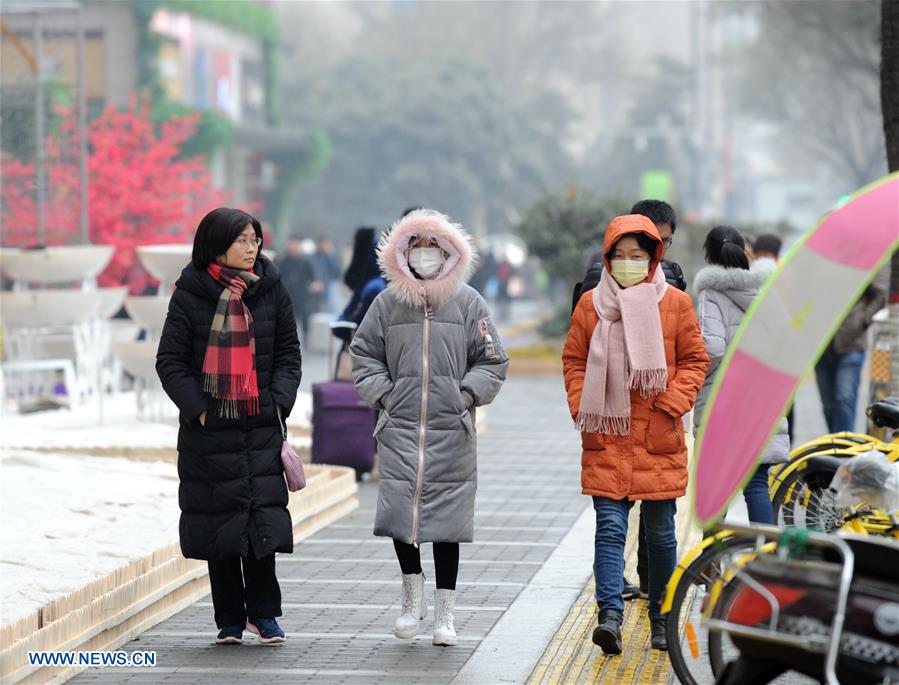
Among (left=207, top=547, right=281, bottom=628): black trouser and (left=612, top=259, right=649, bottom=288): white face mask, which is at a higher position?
(left=612, top=259, right=649, bottom=288): white face mask

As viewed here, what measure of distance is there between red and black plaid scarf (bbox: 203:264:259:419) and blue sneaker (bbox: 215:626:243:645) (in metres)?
0.85

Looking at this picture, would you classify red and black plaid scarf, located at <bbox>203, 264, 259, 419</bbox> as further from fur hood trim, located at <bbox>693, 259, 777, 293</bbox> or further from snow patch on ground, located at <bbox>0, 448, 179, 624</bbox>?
fur hood trim, located at <bbox>693, 259, 777, 293</bbox>

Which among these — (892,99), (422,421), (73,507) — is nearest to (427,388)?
(422,421)

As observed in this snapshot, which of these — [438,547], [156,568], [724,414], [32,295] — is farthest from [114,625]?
[32,295]

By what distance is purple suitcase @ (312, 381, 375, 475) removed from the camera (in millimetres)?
11859

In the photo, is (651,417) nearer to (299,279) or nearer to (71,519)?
(71,519)

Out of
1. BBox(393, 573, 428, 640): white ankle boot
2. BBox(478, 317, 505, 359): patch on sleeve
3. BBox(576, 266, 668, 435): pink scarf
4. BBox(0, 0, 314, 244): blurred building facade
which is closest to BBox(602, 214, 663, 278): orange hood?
BBox(576, 266, 668, 435): pink scarf

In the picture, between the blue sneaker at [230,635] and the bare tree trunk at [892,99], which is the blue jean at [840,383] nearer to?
the bare tree trunk at [892,99]

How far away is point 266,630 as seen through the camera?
7145 millimetres

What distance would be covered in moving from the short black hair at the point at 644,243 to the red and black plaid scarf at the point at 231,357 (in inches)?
55.4

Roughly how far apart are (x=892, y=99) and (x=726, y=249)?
224 cm

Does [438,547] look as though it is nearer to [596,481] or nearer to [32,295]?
[596,481]

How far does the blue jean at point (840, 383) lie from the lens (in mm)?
12406

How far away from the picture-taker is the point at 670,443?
687cm
